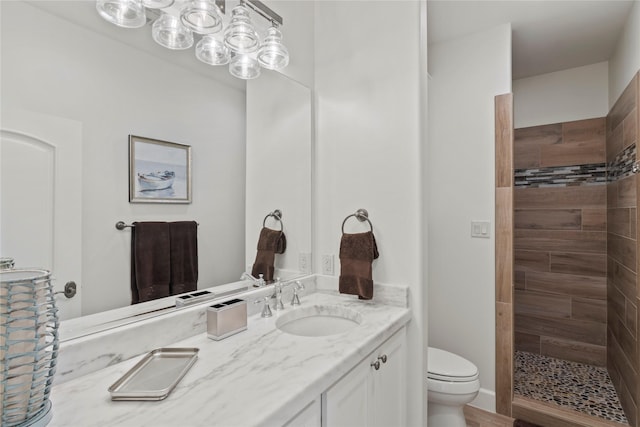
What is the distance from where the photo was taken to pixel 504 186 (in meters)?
2.22

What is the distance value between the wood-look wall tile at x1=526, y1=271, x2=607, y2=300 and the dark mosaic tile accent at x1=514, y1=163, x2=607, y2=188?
83cm

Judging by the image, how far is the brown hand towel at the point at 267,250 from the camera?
158 cm

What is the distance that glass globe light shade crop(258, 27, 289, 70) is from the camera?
58.5 inches

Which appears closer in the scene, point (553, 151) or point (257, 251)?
point (257, 251)

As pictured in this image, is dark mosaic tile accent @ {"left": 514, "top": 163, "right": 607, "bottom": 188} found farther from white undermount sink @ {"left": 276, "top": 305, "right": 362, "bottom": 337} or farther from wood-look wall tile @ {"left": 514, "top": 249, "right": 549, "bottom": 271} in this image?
white undermount sink @ {"left": 276, "top": 305, "right": 362, "bottom": 337}

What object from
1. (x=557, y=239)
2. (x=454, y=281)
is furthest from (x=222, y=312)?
(x=557, y=239)

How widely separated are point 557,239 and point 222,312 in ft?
10.4

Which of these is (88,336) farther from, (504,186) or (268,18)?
(504,186)

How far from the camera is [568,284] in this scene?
3.03 metres

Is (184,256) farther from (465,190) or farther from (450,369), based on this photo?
(465,190)

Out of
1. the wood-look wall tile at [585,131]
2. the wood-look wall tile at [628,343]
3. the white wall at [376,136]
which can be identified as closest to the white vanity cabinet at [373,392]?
the white wall at [376,136]

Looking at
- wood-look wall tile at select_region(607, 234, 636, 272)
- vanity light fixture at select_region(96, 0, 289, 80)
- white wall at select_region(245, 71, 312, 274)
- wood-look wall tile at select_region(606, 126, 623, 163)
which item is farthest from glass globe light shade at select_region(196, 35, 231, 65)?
wood-look wall tile at select_region(606, 126, 623, 163)

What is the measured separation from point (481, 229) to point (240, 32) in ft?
6.33

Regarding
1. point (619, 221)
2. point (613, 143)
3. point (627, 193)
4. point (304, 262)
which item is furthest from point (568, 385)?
point (304, 262)
